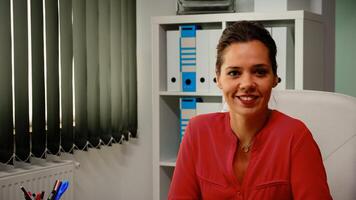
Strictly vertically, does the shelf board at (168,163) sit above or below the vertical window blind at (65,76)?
below

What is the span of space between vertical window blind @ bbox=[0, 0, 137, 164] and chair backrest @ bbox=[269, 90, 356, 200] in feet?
4.46

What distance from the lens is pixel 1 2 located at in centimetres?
218

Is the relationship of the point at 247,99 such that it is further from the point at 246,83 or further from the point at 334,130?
the point at 334,130

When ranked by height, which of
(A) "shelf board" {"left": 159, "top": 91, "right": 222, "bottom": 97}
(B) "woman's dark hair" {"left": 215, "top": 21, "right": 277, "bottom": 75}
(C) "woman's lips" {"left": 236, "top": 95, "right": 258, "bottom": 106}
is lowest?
(A) "shelf board" {"left": 159, "top": 91, "right": 222, "bottom": 97}

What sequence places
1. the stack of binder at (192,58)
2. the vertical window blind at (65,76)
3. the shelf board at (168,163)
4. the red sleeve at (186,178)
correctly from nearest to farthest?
the red sleeve at (186,178) < the vertical window blind at (65,76) < the stack of binder at (192,58) < the shelf board at (168,163)

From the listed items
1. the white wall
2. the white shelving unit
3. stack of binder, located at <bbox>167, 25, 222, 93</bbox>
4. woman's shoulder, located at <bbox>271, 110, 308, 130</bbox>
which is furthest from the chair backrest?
the white wall

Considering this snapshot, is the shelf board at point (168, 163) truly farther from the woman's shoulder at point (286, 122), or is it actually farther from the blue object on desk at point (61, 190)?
the woman's shoulder at point (286, 122)

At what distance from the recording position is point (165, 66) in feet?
9.74

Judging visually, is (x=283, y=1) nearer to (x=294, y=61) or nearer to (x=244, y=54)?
(x=294, y=61)

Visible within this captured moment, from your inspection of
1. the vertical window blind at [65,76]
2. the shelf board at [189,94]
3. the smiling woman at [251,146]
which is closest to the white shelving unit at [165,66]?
the shelf board at [189,94]

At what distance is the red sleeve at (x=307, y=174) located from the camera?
1.06m

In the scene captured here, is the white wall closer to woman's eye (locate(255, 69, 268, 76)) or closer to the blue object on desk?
the blue object on desk

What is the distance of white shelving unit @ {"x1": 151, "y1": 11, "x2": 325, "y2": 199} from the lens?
A: 8.79 ft

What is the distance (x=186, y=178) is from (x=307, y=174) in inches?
11.0
